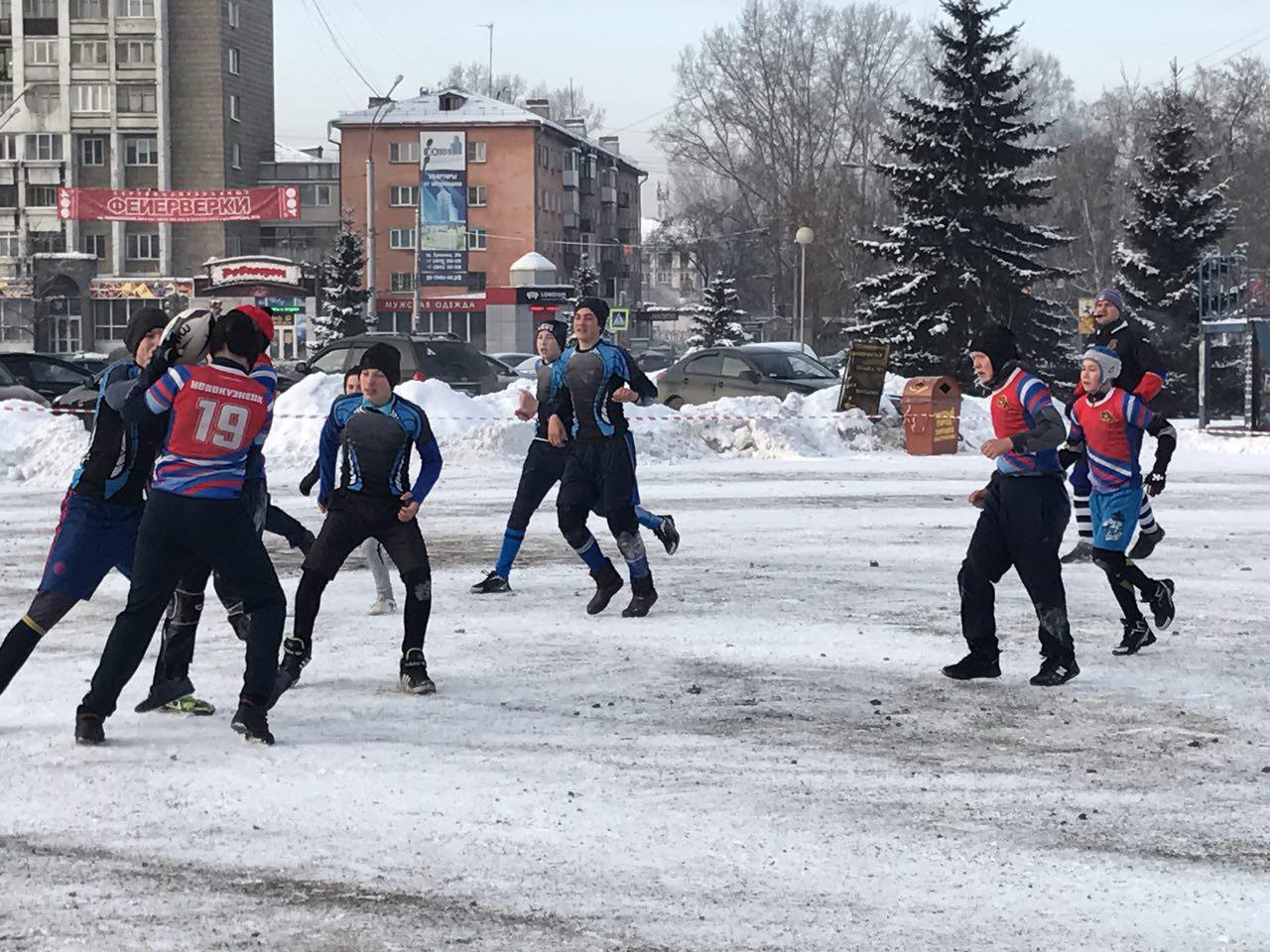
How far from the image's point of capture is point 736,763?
6.94m

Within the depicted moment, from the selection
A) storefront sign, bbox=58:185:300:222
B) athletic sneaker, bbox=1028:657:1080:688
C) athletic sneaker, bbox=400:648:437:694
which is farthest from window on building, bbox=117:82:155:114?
athletic sneaker, bbox=1028:657:1080:688

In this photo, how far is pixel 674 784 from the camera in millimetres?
6598

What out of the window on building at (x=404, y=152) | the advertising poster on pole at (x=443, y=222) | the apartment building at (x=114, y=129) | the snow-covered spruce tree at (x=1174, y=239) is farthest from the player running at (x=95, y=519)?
the window on building at (x=404, y=152)

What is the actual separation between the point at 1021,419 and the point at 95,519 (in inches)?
168

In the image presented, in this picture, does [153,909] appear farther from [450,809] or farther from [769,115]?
[769,115]

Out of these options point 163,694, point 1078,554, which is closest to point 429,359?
point 1078,554

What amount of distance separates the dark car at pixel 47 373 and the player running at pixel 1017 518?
24.3 metres

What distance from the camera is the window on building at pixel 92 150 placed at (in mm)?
83750

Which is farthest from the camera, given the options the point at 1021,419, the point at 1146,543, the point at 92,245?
the point at 92,245

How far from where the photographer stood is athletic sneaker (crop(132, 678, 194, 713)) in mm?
7754

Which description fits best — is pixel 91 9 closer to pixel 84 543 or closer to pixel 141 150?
pixel 141 150

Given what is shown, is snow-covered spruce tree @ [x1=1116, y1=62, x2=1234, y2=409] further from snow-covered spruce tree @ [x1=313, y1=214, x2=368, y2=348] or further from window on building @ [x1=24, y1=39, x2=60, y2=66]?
window on building @ [x1=24, y1=39, x2=60, y2=66]

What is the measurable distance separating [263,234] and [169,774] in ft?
287

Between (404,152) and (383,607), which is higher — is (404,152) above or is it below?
above
